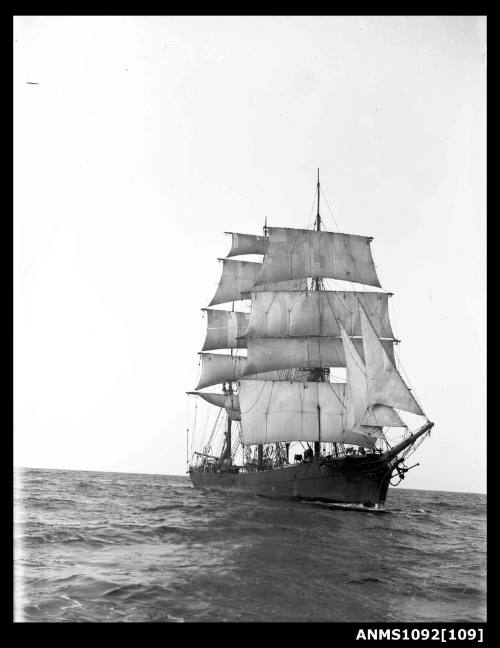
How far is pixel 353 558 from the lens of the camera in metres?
20.7

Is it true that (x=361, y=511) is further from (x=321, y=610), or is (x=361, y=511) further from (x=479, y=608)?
(x=321, y=610)

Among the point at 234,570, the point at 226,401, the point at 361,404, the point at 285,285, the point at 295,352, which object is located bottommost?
the point at 226,401

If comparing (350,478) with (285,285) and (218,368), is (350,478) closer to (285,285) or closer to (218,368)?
(285,285)

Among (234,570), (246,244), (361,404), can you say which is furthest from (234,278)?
(234,570)

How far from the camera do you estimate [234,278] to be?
220ft

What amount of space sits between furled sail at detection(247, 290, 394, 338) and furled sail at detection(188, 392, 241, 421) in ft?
61.9

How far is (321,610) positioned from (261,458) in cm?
4276

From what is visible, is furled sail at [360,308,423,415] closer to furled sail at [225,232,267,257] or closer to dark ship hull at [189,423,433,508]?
dark ship hull at [189,423,433,508]

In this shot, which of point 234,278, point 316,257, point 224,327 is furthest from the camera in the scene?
point 224,327

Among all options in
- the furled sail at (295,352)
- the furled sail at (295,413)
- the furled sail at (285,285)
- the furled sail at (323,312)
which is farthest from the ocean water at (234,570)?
the furled sail at (285,285)

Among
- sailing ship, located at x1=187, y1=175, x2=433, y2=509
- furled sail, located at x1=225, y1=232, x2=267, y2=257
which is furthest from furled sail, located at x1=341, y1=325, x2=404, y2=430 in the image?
furled sail, located at x1=225, y1=232, x2=267, y2=257

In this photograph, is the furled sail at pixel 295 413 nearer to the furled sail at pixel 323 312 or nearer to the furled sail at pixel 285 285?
the furled sail at pixel 323 312

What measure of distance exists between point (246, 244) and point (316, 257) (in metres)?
14.1

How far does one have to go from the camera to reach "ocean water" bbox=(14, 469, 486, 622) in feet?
42.0
